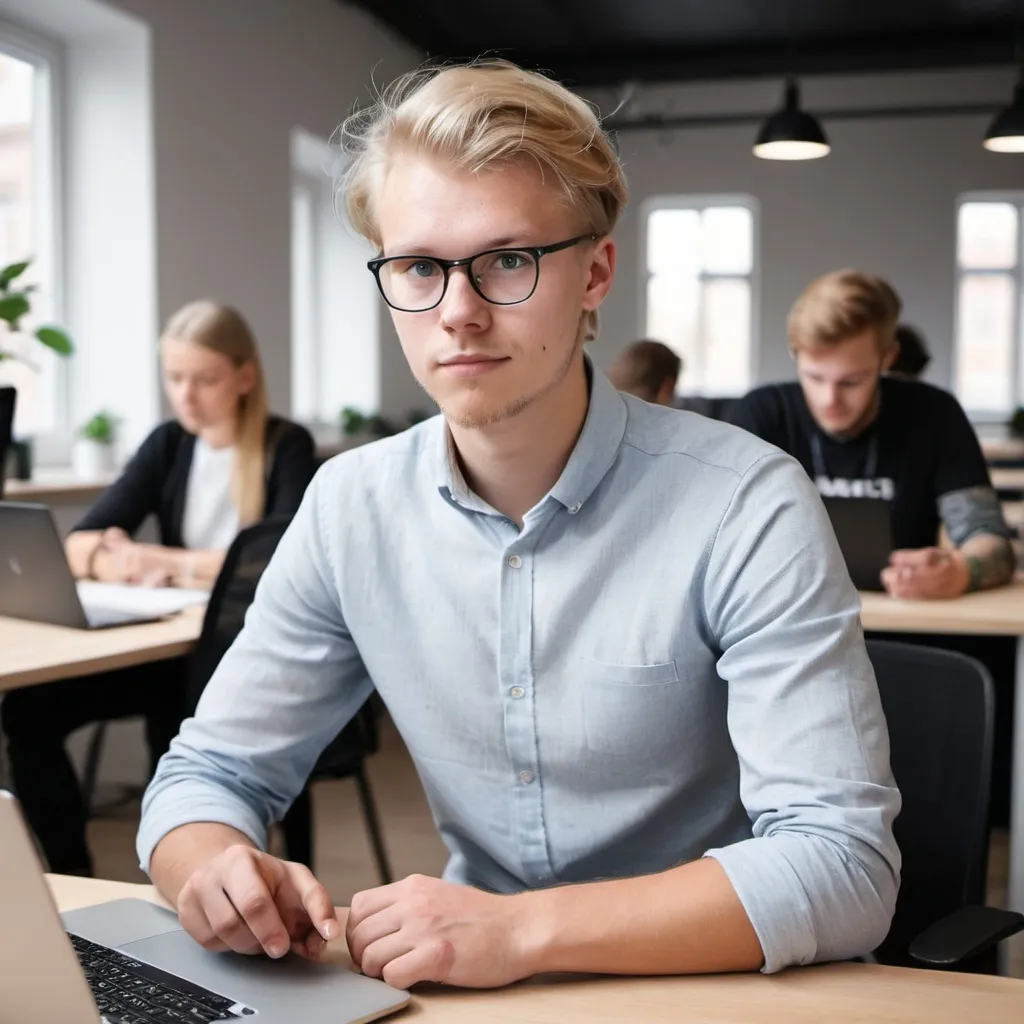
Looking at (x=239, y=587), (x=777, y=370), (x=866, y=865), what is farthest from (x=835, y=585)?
(x=777, y=370)

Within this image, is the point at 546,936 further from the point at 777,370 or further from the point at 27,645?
Result: the point at 777,370

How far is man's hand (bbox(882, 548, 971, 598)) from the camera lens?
2.67 meters

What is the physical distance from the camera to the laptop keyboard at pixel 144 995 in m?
0.86

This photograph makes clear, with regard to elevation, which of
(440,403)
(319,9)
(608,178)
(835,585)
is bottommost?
(835,585)

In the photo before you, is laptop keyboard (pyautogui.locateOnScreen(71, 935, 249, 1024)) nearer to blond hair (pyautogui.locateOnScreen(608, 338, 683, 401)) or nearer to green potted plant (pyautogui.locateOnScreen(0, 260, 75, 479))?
green potted plant (pyautogui.locateOnScreen(0, 260, 75, 479))

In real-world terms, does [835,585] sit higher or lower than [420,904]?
higher

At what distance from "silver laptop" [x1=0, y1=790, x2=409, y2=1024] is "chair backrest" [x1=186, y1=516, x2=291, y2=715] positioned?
127cm

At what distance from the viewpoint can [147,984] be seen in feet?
3.00

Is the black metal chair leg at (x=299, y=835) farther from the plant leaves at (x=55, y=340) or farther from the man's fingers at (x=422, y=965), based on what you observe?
the man's fingers at (x=422, y=965)

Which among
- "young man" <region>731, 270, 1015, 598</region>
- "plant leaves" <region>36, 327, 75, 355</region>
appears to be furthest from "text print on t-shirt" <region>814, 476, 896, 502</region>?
"plant leaves" <region>36, 327, 75, 355</region>

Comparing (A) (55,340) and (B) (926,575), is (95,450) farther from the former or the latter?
(B) (926,575)

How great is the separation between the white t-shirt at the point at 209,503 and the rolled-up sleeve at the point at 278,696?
1974 millimetres

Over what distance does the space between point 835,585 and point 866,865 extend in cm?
24

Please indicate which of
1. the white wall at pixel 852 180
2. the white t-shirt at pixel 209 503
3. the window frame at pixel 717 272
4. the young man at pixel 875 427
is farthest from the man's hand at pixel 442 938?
the window frame at pixel 717 272
